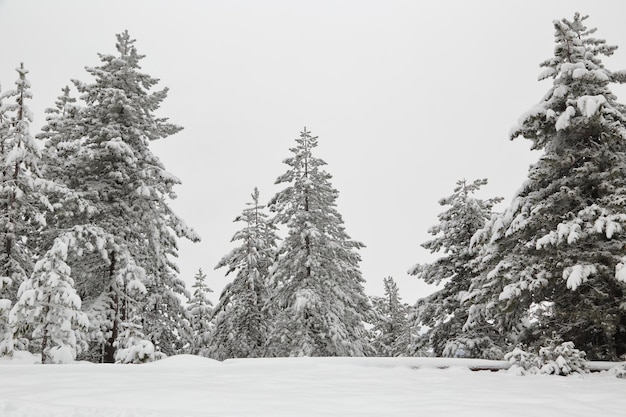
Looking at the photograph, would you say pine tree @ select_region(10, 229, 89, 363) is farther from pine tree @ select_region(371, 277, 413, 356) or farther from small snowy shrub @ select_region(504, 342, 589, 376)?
pine tree @ select_region(371, 277, 413, 356)

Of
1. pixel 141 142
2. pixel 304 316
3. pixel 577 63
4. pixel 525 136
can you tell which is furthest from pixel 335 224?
Result: pixel 577 63

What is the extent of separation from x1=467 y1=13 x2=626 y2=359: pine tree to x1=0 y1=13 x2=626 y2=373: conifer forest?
0.15 feet

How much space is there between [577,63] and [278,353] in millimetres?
16013

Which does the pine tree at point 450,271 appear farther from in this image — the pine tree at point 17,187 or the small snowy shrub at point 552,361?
the pine tree at point 17,187

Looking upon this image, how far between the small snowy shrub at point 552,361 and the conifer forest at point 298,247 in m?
0.06

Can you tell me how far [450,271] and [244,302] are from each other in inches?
450

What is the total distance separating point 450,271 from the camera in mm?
17406

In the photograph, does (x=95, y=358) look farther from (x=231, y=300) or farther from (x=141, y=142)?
(x=141, y=142)

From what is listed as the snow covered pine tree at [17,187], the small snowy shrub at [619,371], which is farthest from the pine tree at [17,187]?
the small snowy shrub at [619,371]

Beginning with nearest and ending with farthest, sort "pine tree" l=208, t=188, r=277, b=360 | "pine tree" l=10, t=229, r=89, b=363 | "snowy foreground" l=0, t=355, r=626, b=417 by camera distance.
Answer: "snowy foreground" l=0, t=355, r=626, b=417, "pine tree" l=10, t=229, r=89, b=363, "pine tree" l=208, t=188, r=277, b=360

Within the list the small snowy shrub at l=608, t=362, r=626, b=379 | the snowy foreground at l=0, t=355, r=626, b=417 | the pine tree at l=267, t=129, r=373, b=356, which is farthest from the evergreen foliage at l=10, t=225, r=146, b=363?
the small snowy shrub at l=608, t=362, r=626, b=379

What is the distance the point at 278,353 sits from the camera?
66.5 ft

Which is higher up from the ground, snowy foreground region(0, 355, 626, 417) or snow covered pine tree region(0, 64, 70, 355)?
snow covered pine tree region(0, 64, 70, 355)

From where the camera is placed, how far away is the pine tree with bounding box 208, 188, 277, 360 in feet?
76.0
